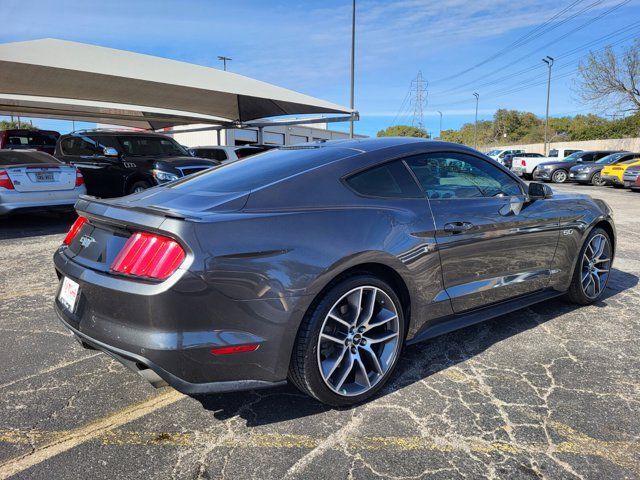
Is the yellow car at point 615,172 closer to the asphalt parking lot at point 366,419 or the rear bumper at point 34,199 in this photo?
the asphalt parking lot at point 366,419

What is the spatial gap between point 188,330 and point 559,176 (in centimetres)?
2483

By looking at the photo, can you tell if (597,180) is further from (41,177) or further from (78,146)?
(41,177)

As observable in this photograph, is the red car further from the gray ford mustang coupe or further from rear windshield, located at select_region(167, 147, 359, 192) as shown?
the gray ford mustang coupe

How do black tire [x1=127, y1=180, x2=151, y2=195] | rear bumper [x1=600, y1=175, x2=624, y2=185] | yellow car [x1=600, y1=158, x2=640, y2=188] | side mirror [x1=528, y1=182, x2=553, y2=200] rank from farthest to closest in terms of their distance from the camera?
rear bumper [x1=600, y1=175, x2=624, y2=185]
yellow car [x1=600, y1=158, x2=640, y2=188]
black tire [x1=127, y1=180, x2=151, y2=195]
side mirror [x1=528, y1=182, x2=553, y2=200]

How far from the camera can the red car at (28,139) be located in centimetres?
1418

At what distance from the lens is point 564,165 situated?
2317cm

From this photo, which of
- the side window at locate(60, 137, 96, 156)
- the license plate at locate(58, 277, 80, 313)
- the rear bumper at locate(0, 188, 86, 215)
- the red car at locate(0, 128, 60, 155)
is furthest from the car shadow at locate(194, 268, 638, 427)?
the red car at locate(0, 128, 60, 155)

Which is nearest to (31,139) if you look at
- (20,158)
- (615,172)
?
(20,158)

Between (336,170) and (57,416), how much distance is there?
2.02 meters

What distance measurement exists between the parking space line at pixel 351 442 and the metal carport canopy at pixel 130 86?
11.3 meters

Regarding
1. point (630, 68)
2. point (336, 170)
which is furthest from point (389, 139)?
point (630, 68)

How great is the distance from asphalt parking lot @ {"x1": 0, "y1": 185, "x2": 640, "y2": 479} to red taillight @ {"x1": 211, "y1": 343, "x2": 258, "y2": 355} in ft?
1.61

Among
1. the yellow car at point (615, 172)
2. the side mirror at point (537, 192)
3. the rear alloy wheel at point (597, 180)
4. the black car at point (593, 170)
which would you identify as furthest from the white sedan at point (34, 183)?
the rear alloy wheel at point (597, 180)

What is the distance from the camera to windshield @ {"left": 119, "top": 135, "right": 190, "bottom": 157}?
396 inches
